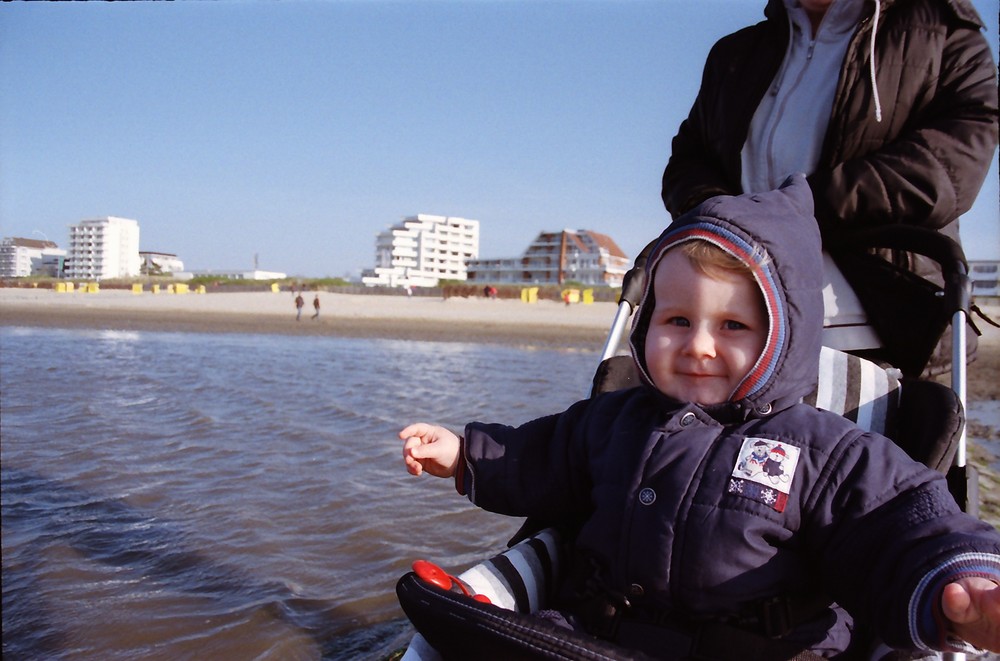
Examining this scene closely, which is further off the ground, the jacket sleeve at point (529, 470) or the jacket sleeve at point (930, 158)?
the jacket sleeve at point (930, 158)

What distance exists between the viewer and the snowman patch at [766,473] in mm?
1372

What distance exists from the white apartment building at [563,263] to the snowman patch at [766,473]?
64.5 metres

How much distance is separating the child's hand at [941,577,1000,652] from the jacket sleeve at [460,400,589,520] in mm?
818

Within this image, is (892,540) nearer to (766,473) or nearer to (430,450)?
(766,473)

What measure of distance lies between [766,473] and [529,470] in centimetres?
57

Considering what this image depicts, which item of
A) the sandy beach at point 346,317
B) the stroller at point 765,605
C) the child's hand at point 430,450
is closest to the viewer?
the stroller at point 765,605

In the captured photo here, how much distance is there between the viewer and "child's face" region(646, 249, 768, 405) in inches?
57.9

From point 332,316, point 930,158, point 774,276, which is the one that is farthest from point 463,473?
point 332,316

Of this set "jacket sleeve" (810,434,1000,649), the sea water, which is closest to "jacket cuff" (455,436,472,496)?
"jacket sleeve" (810,434,1000,649)

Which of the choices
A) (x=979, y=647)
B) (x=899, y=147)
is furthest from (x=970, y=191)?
(x=979, y=647)

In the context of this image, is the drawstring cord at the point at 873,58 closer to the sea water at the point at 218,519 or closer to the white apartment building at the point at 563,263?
the sea water at the point at 218,519

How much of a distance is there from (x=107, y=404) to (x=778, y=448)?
7425 mm

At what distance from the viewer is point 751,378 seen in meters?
1.46

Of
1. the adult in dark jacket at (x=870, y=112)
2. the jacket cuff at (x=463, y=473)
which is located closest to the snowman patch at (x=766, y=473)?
the jacket cuff at (x=463, y=473)
